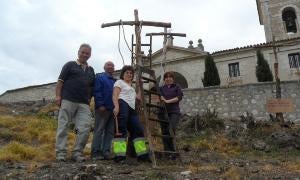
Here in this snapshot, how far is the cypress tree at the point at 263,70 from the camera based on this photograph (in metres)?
22.2

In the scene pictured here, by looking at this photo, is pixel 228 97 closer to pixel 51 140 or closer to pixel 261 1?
pixel 51 140

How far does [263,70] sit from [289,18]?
953cm

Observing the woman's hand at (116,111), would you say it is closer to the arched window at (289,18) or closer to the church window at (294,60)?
the church window at (294,60)

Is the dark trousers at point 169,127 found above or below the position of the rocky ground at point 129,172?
above

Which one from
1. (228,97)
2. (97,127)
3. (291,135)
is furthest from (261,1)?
(97,127)

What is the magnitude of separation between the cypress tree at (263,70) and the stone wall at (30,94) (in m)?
14.3

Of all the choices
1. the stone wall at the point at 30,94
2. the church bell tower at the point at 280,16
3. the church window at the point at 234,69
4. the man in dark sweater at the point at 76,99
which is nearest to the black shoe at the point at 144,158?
the man in dark sweater at the point at 76,99

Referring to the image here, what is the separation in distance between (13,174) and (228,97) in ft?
39.9

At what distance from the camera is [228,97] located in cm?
1559

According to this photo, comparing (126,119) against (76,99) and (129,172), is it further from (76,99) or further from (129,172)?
(129,172)

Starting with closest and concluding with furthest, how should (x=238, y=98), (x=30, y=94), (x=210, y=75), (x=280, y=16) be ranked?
(x=238, y=98) < (x=210, y=75) < (x=30, y=94) < (x=280, y=16)

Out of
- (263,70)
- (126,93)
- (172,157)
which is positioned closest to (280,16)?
(263,70)

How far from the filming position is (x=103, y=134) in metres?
6.45

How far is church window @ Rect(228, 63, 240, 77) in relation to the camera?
2512 centimetres
